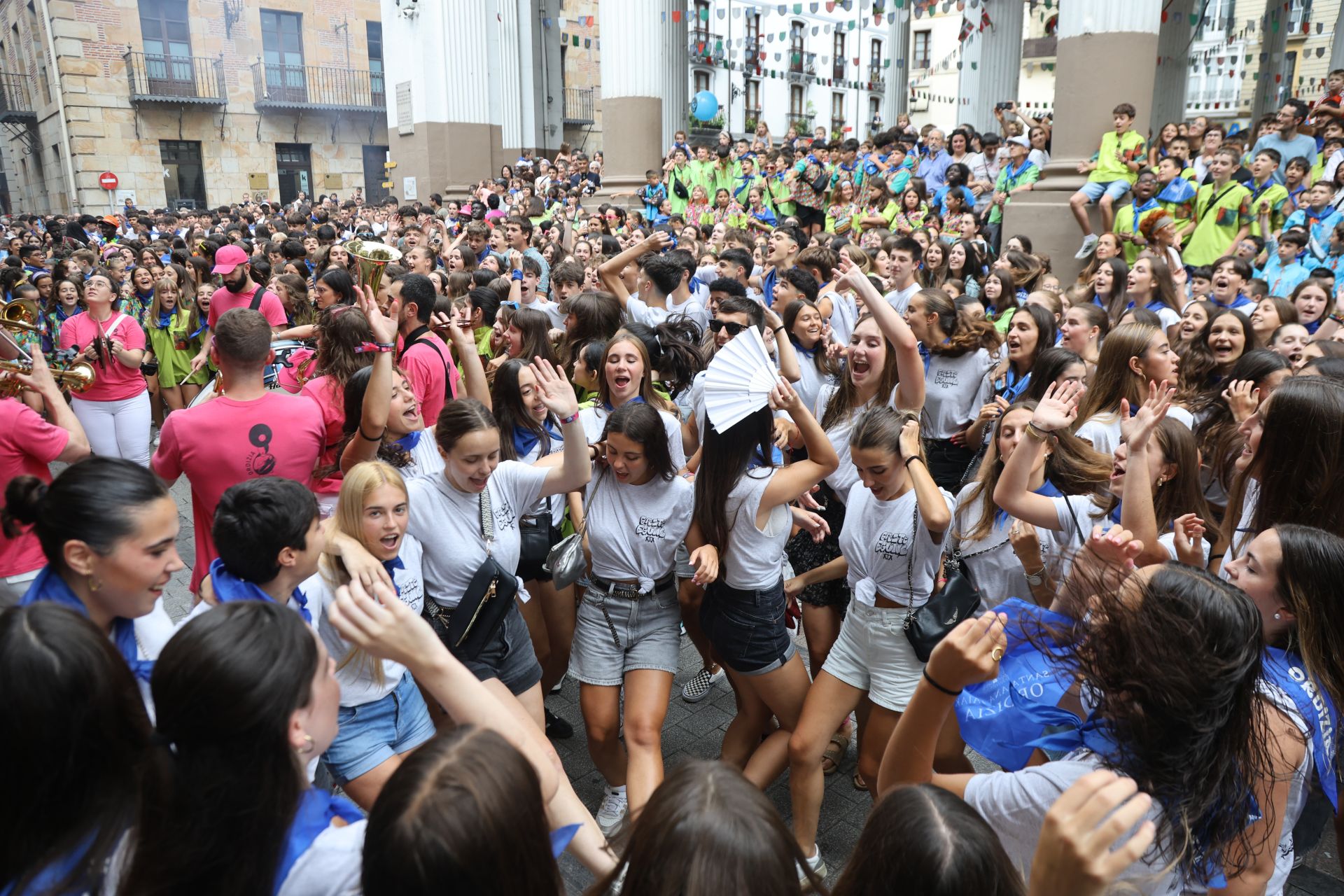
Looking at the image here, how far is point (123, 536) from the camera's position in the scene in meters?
2.16

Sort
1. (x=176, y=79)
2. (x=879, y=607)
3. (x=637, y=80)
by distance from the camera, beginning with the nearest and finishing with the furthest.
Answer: (x=879, y=607), (x=637, y=80), (x=176, y=79)

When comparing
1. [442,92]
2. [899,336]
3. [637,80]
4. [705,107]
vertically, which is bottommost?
[899,336]

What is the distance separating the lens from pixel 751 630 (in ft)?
10.8

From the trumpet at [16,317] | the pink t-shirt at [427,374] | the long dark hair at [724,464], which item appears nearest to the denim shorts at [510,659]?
the long dark hair at [724,464]

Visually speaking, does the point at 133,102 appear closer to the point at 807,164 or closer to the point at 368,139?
the point at 368,139

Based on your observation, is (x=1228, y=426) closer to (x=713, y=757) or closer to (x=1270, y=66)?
(x=713, y=757)

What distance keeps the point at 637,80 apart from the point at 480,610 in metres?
13.6

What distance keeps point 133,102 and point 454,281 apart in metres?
31.1

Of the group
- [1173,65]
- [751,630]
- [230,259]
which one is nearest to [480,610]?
[751,630]

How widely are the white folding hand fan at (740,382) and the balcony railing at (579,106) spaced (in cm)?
3207

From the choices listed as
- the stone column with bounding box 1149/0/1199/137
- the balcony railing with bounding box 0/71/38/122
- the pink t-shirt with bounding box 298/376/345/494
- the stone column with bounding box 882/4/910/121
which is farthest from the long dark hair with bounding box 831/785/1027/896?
the balcony railing with bounding box 0/71/38/122

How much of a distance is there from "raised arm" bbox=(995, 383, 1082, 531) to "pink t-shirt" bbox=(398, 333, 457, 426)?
8.77ft

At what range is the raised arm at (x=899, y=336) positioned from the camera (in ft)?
13.2

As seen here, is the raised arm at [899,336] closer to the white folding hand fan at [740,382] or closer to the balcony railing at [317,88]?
the white folding hand fan at [740,382]
